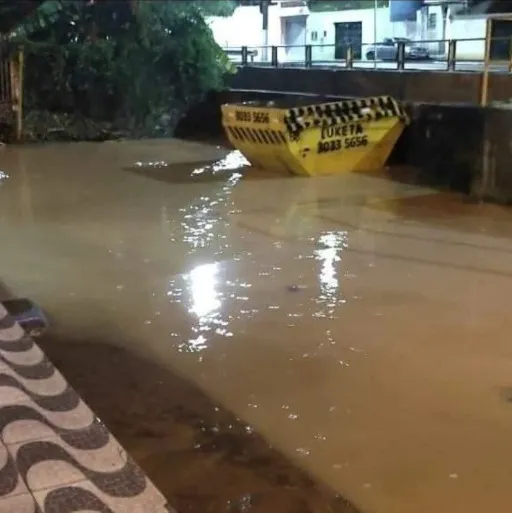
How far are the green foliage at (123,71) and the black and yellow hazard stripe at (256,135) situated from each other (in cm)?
386

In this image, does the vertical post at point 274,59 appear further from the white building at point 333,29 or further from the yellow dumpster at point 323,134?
the yellow dumpster at point 323,134

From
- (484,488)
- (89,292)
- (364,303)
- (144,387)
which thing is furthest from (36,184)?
(484,488)

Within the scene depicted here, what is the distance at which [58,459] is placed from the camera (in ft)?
A: 8.25

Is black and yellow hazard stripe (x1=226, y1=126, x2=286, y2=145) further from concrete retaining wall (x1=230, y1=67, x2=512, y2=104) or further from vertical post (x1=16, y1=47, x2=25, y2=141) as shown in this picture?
vertical post (x1=16, y1=47, x2=25, y2=141)

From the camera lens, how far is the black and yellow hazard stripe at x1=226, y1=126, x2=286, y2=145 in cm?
1040

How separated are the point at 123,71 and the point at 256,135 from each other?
209 inches

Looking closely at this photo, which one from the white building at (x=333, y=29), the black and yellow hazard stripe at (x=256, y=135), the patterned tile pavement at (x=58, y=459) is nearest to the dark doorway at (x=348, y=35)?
the white building at (x=333, y=29)

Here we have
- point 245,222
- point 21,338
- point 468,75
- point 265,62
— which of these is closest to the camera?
point 21,338

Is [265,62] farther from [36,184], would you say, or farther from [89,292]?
[89,292]

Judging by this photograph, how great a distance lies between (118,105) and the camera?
1573 cm

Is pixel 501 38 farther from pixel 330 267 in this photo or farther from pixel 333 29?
pixel 333 29

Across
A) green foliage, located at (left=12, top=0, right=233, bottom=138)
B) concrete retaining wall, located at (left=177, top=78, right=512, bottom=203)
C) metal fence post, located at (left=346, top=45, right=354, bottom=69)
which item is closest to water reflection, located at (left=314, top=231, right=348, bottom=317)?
concrete retaining wall, located at (left=177, top=78, right=512, bottom=203)

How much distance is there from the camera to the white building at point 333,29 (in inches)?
501

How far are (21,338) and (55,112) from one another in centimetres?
1257
